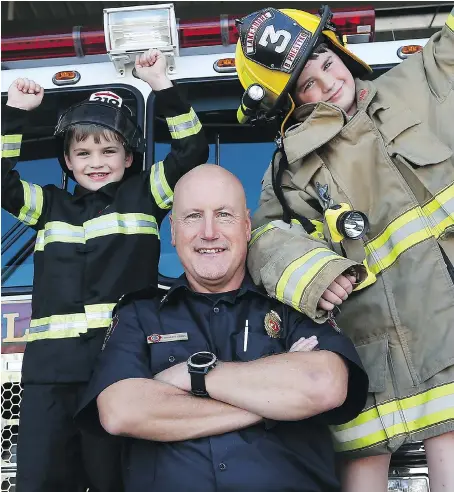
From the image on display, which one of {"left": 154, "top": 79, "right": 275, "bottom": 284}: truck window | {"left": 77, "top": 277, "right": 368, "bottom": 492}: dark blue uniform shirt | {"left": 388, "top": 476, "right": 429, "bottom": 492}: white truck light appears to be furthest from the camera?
{"left": 154, "top": 79, "right": 275, "bottom": 284}: truck window

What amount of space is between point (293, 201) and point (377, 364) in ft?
2.30

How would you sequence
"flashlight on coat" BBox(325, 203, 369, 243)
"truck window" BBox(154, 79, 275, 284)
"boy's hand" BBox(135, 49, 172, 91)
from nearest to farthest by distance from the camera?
"flashlight on coat" BBox(325, 203, 369, 243) → "boy's hand" BBox(135, 49, 172, 91) → "truck window" BBox(154, 79, 275, 284)

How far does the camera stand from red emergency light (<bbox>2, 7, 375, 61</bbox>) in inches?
140

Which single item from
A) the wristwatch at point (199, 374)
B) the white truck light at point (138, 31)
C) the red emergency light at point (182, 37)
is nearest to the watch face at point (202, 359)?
the wristwatch at point (199, 374)

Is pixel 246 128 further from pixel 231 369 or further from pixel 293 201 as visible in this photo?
pixel 231 369

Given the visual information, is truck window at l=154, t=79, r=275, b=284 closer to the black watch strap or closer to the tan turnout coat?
the tan turnout coat

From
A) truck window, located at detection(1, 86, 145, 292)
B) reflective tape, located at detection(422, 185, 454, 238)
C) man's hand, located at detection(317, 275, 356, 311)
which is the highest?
reflective tape, located at detection(422, 185, 454, 238)

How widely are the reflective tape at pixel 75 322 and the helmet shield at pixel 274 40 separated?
3.57 feet

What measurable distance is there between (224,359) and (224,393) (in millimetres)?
200

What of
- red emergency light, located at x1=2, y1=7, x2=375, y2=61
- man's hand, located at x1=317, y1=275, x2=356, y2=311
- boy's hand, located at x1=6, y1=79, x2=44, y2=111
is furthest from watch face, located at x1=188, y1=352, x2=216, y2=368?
red emergency light, located at x1=2, y1=7, x2=375, y2=61

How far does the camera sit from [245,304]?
2541 millimetres

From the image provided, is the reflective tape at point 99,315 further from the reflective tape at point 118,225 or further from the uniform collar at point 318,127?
the uniform collar at point 318,127

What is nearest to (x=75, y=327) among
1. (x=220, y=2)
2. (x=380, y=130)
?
(x=380, y=130)

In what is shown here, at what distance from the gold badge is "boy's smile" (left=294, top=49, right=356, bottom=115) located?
0.82 m
